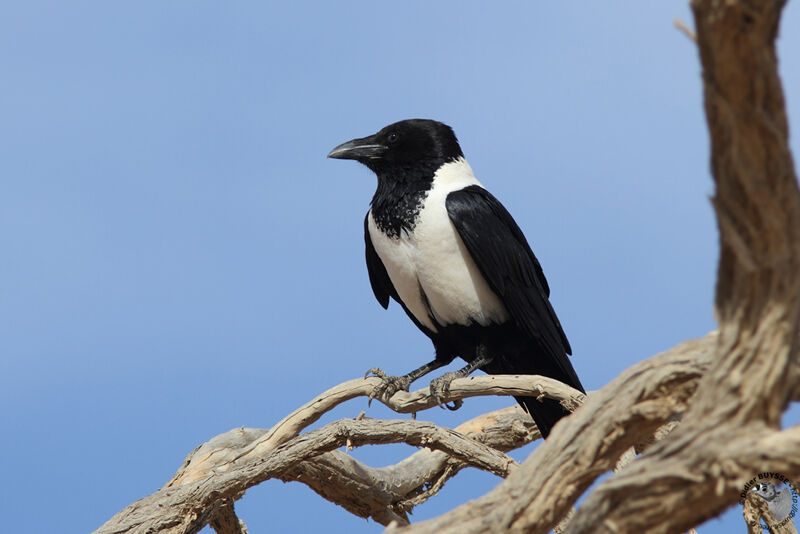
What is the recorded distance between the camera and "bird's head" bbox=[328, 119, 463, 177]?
4.89 metres

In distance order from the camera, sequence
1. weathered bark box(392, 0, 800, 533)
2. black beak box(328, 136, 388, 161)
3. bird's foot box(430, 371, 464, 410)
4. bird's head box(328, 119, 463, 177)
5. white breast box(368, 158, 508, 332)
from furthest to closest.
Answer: black beak box(328, 136, 388, 161) → bird's head box(328, 119, 463, 177) → white breast box(368, 158, 508, 332) → bird's foot box(430, 371, 464, 410) → weathered bark box(392, 0, 800, 533)

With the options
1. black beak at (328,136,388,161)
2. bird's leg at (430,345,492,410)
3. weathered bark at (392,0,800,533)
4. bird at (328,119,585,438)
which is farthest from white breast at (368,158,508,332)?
weathered bark at (392,0,800,533)

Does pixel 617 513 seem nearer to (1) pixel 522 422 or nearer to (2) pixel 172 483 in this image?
(2) pixel 172 483

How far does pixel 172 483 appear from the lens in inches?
180

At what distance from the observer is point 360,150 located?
5035 mm

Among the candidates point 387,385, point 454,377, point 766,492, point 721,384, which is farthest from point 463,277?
point 721,384

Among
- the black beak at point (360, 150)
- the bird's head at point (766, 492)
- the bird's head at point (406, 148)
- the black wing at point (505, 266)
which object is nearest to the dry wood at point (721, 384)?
the black wing at point (505, 266)

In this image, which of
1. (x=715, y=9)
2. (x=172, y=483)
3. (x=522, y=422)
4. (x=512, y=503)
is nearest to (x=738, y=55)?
(x=715, y=9)

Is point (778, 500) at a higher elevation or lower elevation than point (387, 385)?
lower

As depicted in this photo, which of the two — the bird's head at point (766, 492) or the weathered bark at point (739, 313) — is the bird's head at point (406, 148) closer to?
the bird's head at point (766, 492)

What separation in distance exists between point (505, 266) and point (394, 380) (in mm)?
812

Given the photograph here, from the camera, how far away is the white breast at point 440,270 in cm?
448

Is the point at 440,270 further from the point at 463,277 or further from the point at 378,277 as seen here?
the point at 378,277

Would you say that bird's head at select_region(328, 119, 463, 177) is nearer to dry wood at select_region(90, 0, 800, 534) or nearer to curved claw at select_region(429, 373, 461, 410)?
curved claw at select_region(429, 373, 461, 410)
